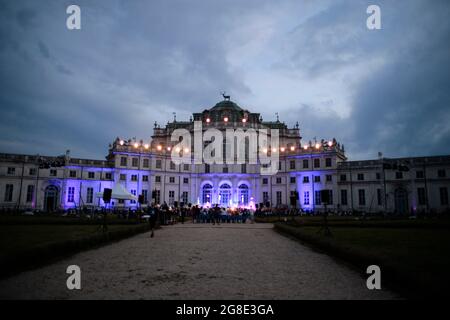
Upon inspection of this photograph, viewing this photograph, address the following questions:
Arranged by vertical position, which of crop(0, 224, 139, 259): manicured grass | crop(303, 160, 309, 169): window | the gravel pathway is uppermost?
crop(303, 160, 309, 169): window

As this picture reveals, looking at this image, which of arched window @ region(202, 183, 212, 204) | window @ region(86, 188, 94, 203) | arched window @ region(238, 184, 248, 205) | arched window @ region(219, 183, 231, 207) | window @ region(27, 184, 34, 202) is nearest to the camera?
window @ region(27, 184, 34, 202)

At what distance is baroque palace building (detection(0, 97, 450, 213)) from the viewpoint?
51906mm

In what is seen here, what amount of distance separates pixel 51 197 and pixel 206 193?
98.0 ft

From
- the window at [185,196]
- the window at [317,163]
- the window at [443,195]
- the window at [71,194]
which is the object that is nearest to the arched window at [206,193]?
the window at [185,196]

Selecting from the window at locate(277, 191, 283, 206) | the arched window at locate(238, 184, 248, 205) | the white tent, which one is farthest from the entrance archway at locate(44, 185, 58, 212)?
the window at locate(277, 191, 283, 206)

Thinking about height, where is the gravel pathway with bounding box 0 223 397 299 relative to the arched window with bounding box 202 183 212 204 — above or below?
below

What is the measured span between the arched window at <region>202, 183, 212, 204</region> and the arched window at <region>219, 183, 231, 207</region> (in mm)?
2402

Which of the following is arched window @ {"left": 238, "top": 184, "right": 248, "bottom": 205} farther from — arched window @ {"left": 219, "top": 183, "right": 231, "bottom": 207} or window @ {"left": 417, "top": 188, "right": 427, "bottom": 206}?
window @ {"left": 417, "top": 188, "right": 427, "bottom": 206}

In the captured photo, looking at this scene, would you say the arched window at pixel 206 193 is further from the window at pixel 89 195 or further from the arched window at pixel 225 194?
the window at pixel 89 195

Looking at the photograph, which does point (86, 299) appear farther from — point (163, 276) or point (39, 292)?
point (163, 276)

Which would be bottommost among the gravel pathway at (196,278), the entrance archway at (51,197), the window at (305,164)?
the gravel pathway at (196,278)

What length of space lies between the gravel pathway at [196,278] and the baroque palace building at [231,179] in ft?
141

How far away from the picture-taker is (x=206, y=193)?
6294 cm

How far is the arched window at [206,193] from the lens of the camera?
6256cm
